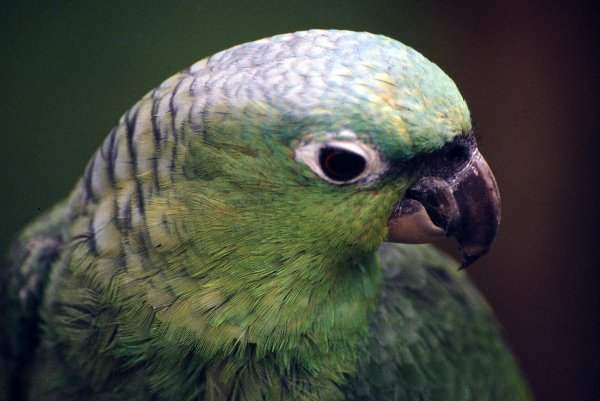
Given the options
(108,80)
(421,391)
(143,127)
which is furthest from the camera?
(108,80)

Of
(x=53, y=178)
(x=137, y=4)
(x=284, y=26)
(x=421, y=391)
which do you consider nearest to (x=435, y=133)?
(x=421, y=391)

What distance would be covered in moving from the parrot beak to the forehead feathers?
0.20 feet

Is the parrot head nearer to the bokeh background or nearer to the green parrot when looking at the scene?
the green parrot

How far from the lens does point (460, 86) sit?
171 centimetres

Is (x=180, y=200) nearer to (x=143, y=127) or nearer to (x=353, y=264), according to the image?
(x=143, y=127)

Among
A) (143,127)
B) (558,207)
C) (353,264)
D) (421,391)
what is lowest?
(421,391)

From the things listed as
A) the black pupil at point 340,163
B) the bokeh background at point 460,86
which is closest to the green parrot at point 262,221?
the black pupil at point 340,163

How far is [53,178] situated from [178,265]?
1.05 metres

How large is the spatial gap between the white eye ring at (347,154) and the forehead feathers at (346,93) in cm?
1

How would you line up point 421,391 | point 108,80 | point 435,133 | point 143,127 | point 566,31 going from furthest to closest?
point 108,80 → point 566,31 → point 421,391 → point 143,127 → point 435,133

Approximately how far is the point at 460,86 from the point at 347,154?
1.07 metres

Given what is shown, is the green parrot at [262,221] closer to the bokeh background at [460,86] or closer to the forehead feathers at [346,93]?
the forehead feathers at [346,93]

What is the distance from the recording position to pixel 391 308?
1.04m

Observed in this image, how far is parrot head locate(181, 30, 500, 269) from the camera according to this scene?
0.74m
